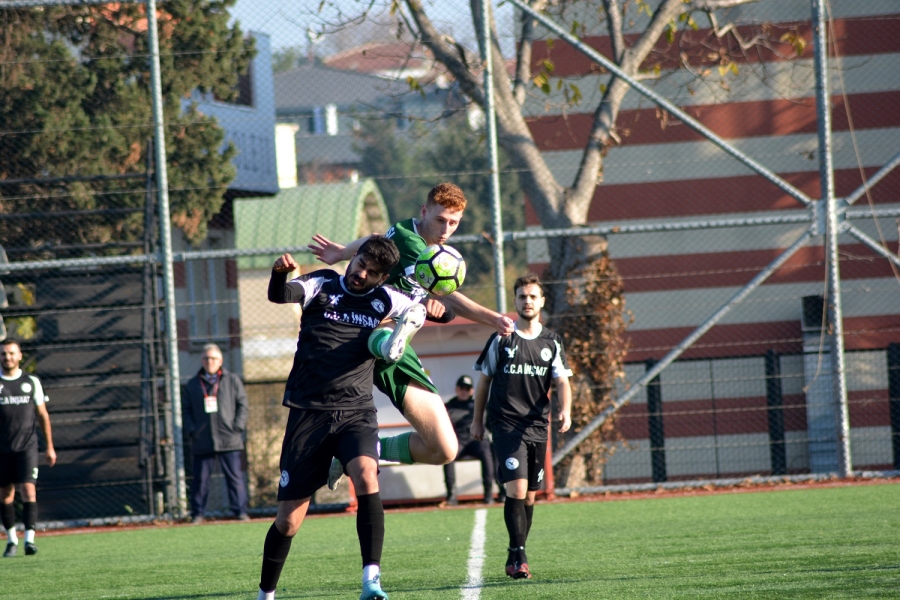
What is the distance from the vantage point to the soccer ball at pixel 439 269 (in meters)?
6.02

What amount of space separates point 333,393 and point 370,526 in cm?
64

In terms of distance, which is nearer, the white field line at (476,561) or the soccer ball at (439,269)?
the white field line at (476,561)

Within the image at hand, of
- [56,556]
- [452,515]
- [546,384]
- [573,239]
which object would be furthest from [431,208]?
[573,239]

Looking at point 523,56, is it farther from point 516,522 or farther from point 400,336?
point 400,336

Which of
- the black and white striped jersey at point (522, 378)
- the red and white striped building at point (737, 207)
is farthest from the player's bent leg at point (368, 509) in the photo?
the red and white striped building at point (737, 207)

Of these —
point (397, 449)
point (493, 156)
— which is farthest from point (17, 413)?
point (397, 449)

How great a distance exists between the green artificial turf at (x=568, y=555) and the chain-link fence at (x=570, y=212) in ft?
4.61

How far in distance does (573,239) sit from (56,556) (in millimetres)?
6833

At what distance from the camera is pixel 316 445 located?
530 centimetres

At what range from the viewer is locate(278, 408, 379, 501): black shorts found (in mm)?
5250

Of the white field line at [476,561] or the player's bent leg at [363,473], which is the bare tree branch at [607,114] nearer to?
the white field line at [476,561]

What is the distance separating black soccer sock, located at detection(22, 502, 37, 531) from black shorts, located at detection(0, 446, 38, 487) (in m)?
0.23

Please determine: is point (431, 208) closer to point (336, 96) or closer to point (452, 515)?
point (452, 515)

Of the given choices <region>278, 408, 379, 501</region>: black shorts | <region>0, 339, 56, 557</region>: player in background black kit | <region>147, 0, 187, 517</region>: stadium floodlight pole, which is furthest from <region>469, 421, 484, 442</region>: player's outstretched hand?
<region>147, 0, 187, 517</region>: stadium floodlight pole
